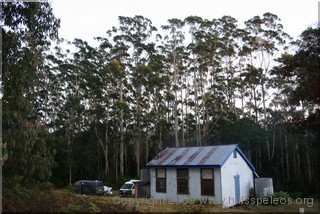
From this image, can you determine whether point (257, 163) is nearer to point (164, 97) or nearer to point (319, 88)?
point (164, 97)

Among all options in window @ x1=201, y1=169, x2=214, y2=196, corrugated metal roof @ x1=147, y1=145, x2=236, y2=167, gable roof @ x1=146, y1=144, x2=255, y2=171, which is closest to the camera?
window @ x1=201, y1=169, x2=214, y2=196

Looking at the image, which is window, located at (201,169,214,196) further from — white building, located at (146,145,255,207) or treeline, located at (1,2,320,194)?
treeline, located at (1,2,320,194)

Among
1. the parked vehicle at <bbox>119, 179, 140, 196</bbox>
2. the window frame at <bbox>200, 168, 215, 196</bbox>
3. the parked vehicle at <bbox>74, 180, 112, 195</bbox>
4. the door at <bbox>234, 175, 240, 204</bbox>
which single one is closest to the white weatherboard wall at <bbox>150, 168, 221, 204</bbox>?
the window frame at <bbox>200, 168, 215, 196</bbox>

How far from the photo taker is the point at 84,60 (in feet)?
144

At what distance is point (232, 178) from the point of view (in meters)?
20.4

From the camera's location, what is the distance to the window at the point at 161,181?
72.2ft

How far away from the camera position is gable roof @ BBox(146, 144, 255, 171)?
65.8 ft

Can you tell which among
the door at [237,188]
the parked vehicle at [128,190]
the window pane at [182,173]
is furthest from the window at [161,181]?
the parked vehicle at [128,190]

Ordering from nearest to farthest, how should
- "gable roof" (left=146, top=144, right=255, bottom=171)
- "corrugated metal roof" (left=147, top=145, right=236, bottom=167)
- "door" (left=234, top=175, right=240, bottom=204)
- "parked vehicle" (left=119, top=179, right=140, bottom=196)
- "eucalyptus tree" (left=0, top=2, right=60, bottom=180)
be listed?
"eucalyptus tree" (left=0, top=2, right=60, bottom=180), "gable roof" (left=146, top=144, right=255, bottom=171), "corrugated metal roof" (left=147, top=145, right=236, bottom=167), "door" (left=234, top=175, right=240, bottom=204), "parked vehicle" (left=119, top=179, right=140, bottom=196)

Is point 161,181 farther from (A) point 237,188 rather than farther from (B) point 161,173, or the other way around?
(A) point 237,188

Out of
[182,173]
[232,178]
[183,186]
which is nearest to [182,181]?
[183,186]

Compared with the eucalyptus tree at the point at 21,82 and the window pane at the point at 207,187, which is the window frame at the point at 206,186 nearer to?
the window pane at the point at 207,187

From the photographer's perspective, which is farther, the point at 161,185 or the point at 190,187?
the point at 161,185

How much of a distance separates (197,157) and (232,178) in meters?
2.59
